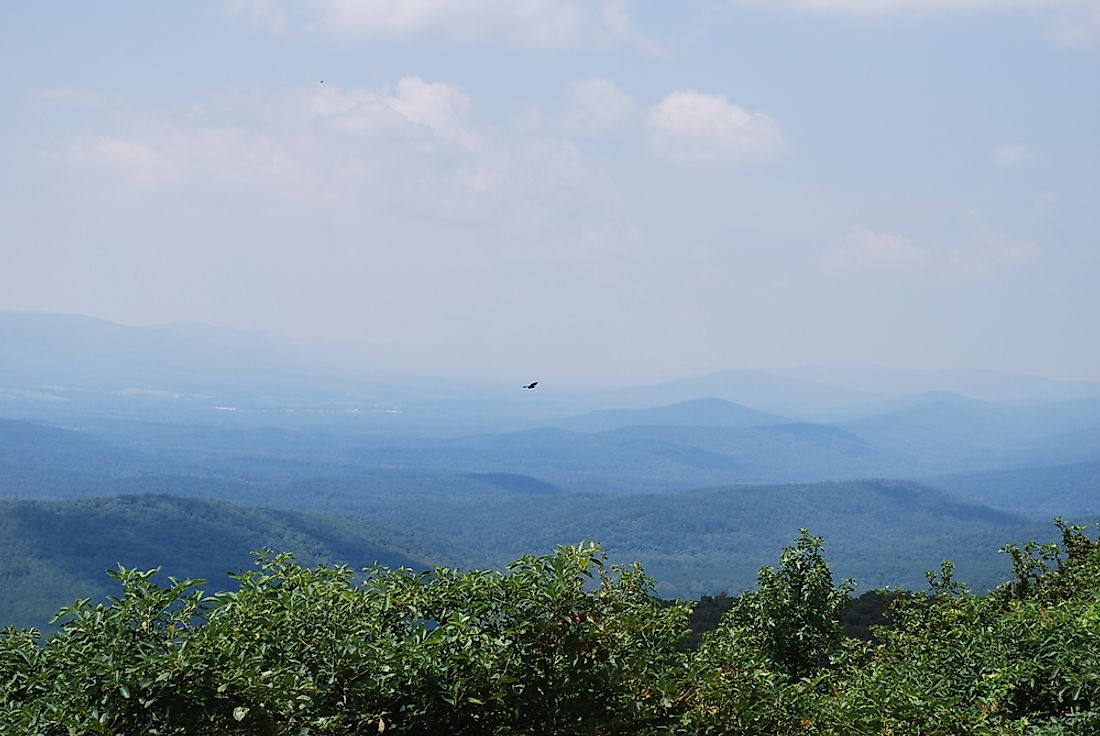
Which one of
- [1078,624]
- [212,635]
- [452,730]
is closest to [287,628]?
Answer: [212,635]

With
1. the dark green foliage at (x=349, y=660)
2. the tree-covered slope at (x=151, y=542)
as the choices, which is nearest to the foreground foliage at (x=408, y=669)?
the dark green foliage at (x=349, y=660)

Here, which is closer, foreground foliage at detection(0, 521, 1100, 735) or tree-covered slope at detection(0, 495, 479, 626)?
foreground foliage at detection(0, 521, 1100, 735)

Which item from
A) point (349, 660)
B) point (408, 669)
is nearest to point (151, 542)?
point (349, 660)

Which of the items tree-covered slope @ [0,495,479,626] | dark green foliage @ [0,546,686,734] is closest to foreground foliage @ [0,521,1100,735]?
dark green foliage @ [0,546,686,734]

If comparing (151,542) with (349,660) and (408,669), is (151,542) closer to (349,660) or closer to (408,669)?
(349,660)

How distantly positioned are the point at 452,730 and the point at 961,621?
38.7 feet

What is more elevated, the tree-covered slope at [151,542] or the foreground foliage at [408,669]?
the foreground foliage at [408,669]

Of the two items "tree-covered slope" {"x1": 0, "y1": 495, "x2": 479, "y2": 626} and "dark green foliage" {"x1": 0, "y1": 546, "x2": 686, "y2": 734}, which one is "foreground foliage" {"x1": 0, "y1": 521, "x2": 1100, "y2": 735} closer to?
"dark green foliage" {"x1": 0, "y1": 546, "x2": 686, "y2": 734}

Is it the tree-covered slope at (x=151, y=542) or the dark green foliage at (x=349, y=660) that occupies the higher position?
the dark green foliage at (x=349, y=660)

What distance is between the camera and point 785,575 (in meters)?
19.3

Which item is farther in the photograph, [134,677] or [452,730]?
[452,730]

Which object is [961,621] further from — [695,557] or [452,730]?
[695,557]

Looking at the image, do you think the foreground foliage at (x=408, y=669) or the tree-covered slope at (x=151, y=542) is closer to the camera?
the foreground foliage at (x=408, y=669)

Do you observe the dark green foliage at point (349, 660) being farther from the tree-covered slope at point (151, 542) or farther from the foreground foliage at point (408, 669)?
the tree-covered slope at point (151, 542)
